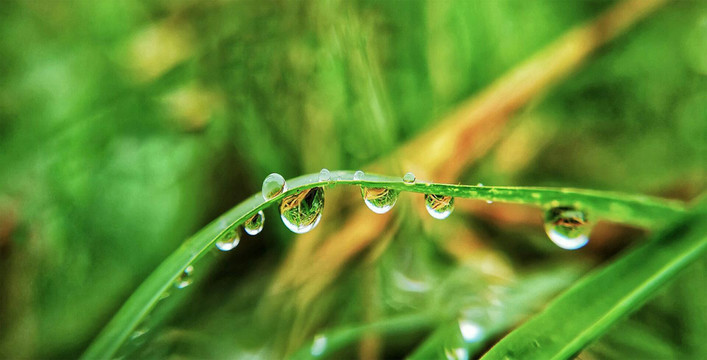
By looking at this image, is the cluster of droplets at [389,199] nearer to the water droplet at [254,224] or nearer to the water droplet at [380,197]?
the water droplet at [380,197]

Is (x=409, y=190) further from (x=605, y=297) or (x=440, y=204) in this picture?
(x=605, y=297)

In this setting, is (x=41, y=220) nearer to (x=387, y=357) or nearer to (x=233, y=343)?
(x=233, y=343)

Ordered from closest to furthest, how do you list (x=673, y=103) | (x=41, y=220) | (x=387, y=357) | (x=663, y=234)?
1. (x=663, y=234)
2. (x=387, y=357)
3. (x=41, y=220)
4. (x=673, y=103)

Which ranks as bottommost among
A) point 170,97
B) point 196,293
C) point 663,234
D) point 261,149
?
point 663,234

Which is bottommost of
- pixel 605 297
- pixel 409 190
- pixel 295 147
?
pixel 605 297

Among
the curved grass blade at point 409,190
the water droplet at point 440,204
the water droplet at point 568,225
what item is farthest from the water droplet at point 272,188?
the water droplet at point 568,225

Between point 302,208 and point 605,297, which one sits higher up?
point 302,208

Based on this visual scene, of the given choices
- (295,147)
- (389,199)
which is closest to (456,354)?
(389,199)

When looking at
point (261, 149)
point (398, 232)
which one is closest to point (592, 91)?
point (398, 232)
